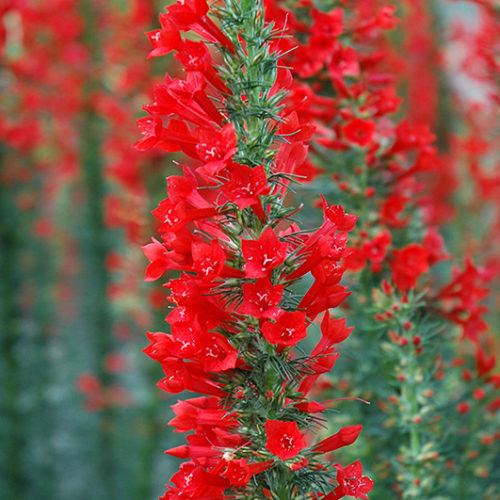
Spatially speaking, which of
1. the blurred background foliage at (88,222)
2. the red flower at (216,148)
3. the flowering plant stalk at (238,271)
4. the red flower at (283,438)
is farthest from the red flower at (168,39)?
the blurred background foliage at (88,222)

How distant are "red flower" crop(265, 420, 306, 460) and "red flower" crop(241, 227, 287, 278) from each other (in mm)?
335

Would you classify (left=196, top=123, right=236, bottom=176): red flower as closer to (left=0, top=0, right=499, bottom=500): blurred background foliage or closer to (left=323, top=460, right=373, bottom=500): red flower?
(left=323, top=460, right=373, bottom=500): red flower

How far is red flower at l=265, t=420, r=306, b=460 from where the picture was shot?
1.31 meters

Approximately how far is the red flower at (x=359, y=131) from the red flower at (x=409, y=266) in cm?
43

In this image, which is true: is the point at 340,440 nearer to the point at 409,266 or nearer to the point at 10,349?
the point at 409,266

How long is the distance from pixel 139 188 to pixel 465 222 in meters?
3.06

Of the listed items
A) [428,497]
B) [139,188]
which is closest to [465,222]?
[139,188]

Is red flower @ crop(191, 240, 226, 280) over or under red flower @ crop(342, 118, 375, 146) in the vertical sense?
under

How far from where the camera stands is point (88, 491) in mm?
6199

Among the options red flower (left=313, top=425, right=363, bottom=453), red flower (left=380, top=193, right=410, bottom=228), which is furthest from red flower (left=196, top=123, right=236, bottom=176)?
red flower (left=380, top=193, right=410, bottom=228)

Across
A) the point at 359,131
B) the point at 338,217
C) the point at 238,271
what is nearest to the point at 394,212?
the point at 359,131

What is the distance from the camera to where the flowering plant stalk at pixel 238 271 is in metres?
1.39

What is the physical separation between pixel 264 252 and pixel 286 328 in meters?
0.18

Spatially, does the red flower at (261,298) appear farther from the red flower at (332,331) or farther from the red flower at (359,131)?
the red flower at (359,131)
